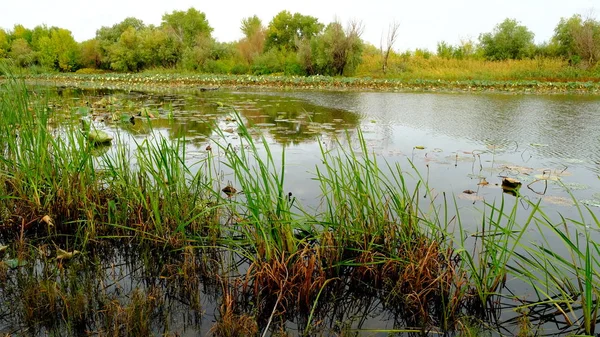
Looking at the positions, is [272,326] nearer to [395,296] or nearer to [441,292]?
[395,296]

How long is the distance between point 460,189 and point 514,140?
2508 mm

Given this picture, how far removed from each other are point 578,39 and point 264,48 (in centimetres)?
2412

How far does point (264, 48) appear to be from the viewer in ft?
123

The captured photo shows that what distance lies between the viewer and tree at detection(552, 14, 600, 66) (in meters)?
24.0

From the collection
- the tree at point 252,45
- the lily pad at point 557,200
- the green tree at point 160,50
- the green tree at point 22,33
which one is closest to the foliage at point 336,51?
the tree at point 252,45

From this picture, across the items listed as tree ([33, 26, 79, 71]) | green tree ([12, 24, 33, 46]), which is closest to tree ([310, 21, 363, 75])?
tree ([33, 26, 79, 71])

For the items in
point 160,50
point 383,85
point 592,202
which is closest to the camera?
point 592,202

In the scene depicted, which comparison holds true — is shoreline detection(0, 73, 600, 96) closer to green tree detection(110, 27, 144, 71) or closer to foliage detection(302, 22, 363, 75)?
foliage detection(302, 22, 363, 75)

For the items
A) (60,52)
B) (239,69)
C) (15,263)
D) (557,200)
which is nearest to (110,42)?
(60,52)

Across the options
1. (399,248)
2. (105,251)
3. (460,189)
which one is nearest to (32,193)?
(105,251)

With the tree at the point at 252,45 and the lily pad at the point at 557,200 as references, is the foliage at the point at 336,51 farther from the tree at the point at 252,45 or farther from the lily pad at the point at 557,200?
the lily pad at the point at 557,200

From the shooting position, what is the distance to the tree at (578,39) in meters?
24.0

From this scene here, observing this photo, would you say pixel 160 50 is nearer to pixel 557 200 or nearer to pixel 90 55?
pixel 90 55

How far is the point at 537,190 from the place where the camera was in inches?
116
